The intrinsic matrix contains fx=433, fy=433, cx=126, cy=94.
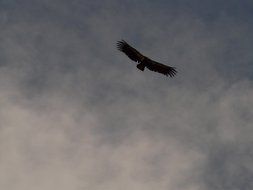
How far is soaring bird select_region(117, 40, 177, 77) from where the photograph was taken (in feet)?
92.9

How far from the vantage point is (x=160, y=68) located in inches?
1139

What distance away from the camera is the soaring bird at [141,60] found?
92.9 feet

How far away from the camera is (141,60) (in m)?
28.5

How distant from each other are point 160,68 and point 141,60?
145 centimetres

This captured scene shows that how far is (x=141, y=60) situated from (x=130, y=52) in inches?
35.2

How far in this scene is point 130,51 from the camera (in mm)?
28375

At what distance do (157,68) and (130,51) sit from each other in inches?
85.7

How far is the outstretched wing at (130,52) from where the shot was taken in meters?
28.3

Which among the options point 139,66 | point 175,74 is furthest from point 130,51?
point 175,74

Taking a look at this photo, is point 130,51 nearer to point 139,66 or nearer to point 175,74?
point 139,66

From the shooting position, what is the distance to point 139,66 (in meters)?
28.5

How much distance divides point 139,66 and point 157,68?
1296 millimetres

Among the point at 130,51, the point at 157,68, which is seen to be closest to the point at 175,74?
the point at 157,68

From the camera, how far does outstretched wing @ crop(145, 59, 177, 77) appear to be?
93.9 ft
